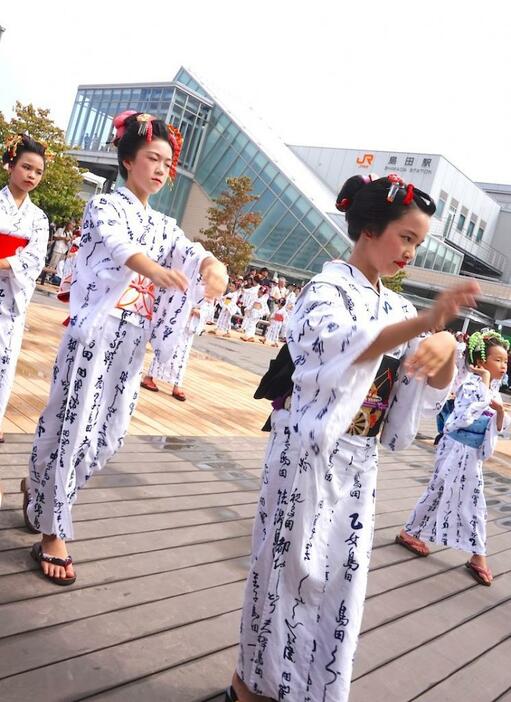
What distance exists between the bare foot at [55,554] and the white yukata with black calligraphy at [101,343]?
0.04 metres

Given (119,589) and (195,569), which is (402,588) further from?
(119,589)

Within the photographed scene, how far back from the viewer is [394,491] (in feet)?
17.4

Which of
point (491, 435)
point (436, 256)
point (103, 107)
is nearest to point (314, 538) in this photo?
point (491, 435)

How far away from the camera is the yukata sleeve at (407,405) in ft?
6.33

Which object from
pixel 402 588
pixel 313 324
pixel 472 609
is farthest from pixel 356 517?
pixel 472 609

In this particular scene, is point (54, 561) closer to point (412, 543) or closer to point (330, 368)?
point (330, 368)

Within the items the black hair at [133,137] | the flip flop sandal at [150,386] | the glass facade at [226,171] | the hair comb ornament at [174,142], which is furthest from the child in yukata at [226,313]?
the black hair at [133,137]

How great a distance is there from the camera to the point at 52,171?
58.7ft

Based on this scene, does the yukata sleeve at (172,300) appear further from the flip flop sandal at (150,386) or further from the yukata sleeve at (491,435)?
the flip flop sandal at (150,386)

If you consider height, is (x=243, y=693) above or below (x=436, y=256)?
below

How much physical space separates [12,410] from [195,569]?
234 centimetres

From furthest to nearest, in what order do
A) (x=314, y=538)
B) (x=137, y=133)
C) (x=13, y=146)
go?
(x=13, y=146) < (x=137, y=133) < (x=314, y=538)

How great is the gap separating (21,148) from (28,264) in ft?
2.15

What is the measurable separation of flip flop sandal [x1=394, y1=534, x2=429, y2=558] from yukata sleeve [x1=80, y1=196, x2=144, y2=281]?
2705 mm
